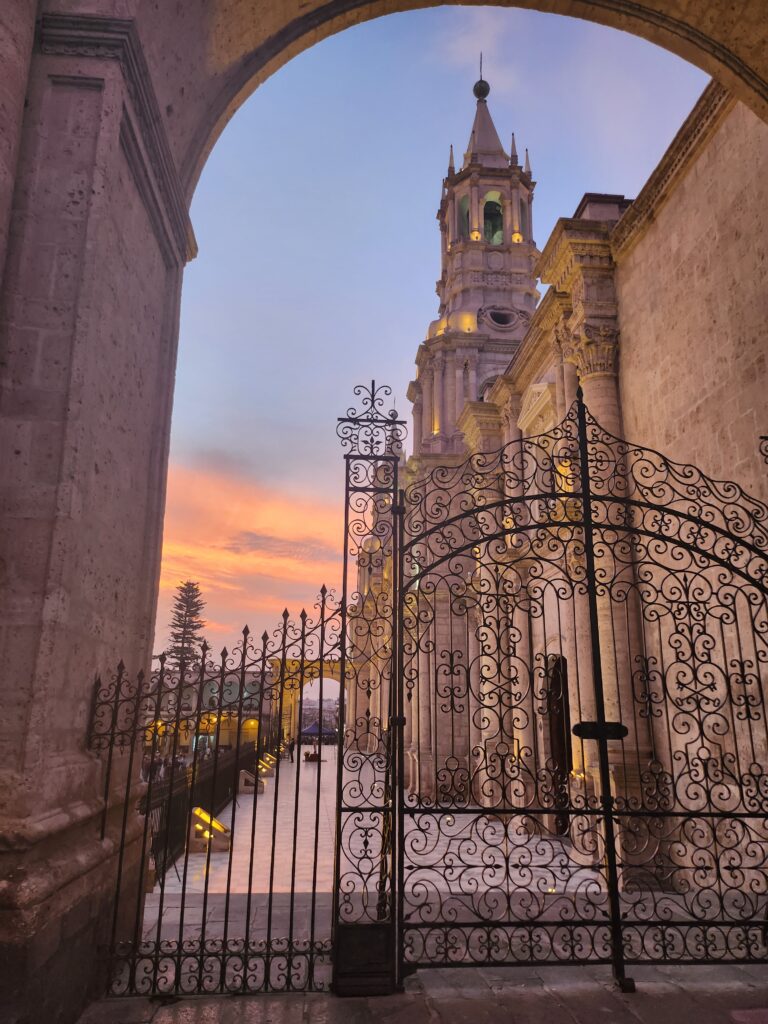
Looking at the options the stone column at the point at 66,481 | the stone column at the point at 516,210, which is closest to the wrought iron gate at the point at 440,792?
the stone column at the point at 66,481

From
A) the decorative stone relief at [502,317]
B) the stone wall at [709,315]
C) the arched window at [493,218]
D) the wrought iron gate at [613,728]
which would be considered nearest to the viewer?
the wrought iron gate at [613,728]

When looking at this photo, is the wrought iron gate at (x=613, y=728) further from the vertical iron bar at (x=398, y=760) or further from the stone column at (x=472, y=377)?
the stone column at (x=472, y=377)

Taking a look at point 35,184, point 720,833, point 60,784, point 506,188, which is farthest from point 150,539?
point 506,188

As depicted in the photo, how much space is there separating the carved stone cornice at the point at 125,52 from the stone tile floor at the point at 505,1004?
229 inches

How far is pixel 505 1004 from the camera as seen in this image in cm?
473

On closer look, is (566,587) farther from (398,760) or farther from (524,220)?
(524,220)

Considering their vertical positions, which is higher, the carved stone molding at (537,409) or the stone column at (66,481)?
the carved stone molding at (537,409)

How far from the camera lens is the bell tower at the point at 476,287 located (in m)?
26.0

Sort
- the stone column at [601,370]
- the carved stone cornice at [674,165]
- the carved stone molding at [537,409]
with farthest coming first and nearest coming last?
1. the carved stone molding at [537,409]
2. the stone column at [601,370]
3. the carved stone cornice at [674,165]

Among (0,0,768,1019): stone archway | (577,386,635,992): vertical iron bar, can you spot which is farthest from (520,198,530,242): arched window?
(577,386,635,992): vertical iron bar

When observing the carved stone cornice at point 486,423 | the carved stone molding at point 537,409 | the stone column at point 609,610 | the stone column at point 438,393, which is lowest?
the stone column at point 609,610

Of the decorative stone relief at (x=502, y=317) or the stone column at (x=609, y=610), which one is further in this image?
the decorative stone relief at (x=502, y=317)

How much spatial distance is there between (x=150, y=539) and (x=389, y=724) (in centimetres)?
247

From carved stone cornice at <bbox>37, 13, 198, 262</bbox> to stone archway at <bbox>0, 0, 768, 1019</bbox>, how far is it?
12 mm
